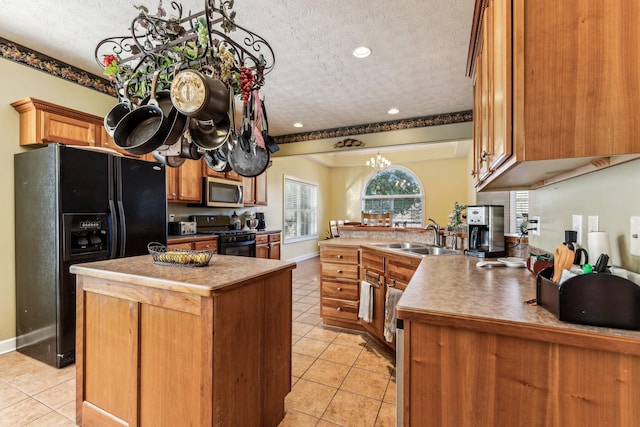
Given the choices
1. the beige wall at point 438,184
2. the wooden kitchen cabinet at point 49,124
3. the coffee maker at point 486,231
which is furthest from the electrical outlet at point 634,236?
the beige wall at point 438,184

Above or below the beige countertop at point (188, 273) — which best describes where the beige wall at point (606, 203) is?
above

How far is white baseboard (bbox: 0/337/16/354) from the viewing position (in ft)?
8.21

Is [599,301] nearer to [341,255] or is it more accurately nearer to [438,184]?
[341,255]

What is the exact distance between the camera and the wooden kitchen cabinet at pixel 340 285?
2.94 metres

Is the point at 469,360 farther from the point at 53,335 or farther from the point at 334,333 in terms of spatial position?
the point at 53,335

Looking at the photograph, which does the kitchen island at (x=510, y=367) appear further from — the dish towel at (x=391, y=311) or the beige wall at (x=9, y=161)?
the beige wall at (x=9, y=161)

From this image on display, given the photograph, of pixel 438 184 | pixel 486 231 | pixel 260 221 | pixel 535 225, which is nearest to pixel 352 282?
pixel 486 231

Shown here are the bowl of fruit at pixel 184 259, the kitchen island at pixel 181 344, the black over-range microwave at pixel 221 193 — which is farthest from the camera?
the black over-range microwave at pixel 221 193

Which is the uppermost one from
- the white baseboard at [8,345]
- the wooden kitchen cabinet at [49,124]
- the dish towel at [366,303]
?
the wooden kitchen cabinet at [49,124]

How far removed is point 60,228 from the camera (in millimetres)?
2270

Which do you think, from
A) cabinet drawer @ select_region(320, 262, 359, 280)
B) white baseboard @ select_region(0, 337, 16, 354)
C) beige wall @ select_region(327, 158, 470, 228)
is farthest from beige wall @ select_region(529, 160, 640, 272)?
beige wall @ select_region(327, 158, 470, 228)

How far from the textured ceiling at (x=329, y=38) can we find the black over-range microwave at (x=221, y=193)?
Answer: 5.07 ft

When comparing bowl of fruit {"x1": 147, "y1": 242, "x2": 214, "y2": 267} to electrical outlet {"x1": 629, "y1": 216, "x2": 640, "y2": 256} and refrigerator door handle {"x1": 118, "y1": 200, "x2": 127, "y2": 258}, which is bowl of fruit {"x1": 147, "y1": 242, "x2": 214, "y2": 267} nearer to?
refrigerator door handle {"x1": 118, "y1": 200, "x2": 127, "y2": 258}

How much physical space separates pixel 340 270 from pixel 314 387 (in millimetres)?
1179
